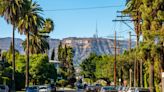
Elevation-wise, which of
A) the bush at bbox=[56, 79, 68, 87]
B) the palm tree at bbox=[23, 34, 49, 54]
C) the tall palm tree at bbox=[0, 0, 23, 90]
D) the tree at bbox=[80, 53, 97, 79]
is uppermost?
the tall palm tree at bbox=[0, 0, 23, 90]

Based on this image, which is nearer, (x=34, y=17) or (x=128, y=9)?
(x=128, y=9)

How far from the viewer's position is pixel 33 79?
10700 cm

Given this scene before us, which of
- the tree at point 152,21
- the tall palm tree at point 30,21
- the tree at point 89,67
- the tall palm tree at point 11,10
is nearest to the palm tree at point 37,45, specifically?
the tall palm tree at point 30,21

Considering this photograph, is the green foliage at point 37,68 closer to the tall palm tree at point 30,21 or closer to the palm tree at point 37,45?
the palm tree at point 37,45

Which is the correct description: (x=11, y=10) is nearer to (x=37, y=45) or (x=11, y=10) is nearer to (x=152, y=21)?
(x=152, y=21)

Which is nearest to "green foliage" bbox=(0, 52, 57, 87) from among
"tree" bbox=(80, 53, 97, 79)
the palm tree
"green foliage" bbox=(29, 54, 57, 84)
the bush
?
"green foliage" bbox=(29, 54, 57, 84)

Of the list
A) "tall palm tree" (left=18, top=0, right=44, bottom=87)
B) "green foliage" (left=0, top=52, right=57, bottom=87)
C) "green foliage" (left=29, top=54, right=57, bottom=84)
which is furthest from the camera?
"green foliage" (left=29, top=54, right=57, bottom=84)

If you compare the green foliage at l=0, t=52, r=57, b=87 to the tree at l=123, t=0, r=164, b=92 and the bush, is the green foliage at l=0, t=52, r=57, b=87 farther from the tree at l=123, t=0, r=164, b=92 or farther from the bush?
the tree at l=123, t=0, r=164, b=92

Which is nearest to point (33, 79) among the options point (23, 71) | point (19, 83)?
point (23, 71)

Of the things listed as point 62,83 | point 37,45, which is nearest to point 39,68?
point 37,45

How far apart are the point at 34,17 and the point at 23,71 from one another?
19.4 metres

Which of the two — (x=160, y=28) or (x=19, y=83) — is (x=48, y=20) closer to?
(x=19, y=83)

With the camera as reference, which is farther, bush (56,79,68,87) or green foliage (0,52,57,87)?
bush (56,79,68,87)

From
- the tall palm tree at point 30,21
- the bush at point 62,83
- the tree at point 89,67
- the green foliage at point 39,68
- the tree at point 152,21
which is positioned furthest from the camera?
the tree at point 89,67
